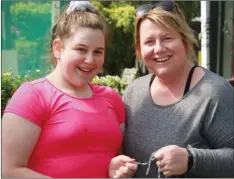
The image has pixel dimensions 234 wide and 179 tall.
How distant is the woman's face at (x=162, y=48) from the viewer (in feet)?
7.33

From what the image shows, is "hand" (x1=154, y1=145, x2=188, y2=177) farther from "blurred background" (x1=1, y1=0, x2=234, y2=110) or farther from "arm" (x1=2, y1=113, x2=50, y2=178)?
"blurred background" (x1=1, y1=0, x2=234, y2=110)

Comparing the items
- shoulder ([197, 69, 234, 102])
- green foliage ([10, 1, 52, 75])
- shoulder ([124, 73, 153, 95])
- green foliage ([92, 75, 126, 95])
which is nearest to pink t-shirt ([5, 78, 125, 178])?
shoulder ([124, 73, 153, 95])

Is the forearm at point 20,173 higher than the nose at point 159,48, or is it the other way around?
the nose at point 159,48

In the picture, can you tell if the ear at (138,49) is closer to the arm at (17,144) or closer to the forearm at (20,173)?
the arm at (17,144)

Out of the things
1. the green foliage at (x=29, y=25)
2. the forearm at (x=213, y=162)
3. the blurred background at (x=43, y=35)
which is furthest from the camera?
the green foliage at (x=29, y=25)

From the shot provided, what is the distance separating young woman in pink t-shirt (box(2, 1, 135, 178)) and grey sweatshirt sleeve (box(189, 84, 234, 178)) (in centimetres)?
36

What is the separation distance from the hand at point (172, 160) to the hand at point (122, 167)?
135 millimetres

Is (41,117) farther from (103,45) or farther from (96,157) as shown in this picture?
(103,45)

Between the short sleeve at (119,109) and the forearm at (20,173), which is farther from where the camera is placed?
the short sleeve at (119,109)

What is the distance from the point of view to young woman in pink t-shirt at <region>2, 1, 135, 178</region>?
193 cm

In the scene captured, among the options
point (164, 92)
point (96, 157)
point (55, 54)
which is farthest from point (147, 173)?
point (55, 54)

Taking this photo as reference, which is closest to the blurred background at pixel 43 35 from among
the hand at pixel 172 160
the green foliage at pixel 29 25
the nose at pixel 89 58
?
the green foliage at pixel 29 25

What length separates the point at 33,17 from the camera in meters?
8.00

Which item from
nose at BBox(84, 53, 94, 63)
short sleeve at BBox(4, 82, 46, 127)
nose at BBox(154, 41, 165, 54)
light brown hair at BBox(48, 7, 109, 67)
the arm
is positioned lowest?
the arm
